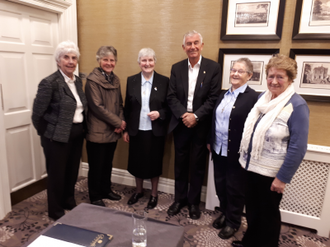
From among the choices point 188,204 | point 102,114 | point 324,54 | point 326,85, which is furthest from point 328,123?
point 102,114

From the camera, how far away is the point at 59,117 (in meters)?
2.01

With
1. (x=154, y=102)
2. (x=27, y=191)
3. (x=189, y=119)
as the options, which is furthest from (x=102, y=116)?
(x=27, y=191)

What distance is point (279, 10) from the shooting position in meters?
2.11

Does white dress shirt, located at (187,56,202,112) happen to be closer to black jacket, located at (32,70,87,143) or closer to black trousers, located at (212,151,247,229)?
black trousers, located at (212,151,247,229)

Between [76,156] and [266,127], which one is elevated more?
[266,127]

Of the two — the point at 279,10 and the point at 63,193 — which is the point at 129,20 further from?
the point at 63,193

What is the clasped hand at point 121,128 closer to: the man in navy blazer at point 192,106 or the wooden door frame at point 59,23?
the man in navy blazer at point 192,106

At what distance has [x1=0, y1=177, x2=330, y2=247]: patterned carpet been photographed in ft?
6.56

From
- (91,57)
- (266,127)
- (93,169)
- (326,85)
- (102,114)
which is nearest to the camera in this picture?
(266,127)

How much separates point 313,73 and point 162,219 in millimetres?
1900

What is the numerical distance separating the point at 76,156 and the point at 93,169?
0.23 metres

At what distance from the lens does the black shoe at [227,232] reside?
2.04 m

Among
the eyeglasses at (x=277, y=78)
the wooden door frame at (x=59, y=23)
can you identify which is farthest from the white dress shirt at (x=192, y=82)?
the wooden door frame at (x=59, y=23)

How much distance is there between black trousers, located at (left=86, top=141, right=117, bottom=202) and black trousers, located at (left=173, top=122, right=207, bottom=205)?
2.35 feet
